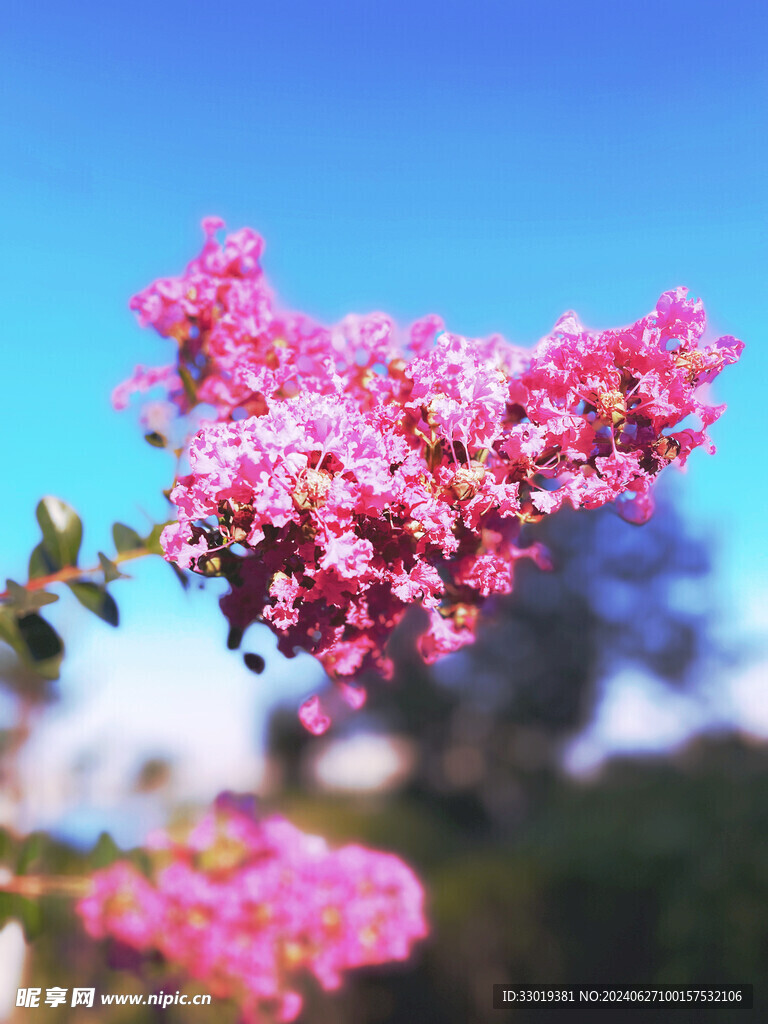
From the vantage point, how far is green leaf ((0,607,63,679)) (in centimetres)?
124

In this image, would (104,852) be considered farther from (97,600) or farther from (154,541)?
(154,541)

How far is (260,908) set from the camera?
1.91m

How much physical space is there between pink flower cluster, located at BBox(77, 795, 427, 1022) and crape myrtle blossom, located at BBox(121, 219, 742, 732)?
1.14 metres

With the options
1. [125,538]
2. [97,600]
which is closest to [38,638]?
[97,600]

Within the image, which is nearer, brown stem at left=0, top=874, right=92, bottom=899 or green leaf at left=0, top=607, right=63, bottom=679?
green leaf at left=0, top=607, right=63, bottom=679

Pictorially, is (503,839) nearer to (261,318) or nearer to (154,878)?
(154,878)

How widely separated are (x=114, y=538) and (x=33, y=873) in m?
0.86

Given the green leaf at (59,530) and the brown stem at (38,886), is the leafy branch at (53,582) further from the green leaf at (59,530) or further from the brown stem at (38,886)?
the brown stem at (38,886)

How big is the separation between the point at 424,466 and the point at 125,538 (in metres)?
0.56

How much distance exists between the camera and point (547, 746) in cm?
1055

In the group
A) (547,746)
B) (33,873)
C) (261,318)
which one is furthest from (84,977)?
(547,746)

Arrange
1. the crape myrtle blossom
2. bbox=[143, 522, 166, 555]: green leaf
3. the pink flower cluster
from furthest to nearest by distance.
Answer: the pink flower cluster, bbox=[143, 522, 166, 555]: green leaf, the crape myrtle blossom

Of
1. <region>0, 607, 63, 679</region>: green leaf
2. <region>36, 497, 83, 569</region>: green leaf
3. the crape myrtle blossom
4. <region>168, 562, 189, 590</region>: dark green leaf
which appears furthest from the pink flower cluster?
the crape myrtle blossom

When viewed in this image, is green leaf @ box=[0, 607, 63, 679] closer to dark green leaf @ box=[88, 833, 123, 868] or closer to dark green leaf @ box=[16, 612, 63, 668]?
dark green leaf @ box=[16, 612, 63, 668]
